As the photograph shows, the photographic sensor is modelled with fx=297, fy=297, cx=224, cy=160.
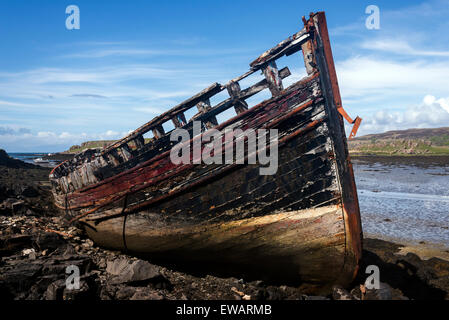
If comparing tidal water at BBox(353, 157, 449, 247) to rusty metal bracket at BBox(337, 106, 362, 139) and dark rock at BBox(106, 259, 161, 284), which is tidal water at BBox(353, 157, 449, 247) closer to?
rusty metal bracket at BBox(337, 106, 362, 139)

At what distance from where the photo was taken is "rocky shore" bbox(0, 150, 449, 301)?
4.21 meters

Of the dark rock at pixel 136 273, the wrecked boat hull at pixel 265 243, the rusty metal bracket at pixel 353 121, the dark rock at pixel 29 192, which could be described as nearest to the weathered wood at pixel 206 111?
the wrecked boat hull at pixel 265 243

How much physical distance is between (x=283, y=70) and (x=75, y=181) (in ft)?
16.9

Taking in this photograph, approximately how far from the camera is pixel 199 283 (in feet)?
17.4

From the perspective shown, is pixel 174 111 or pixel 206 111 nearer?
pixel 206 111

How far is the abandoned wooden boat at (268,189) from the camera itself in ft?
15.7

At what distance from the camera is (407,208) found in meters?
12.6

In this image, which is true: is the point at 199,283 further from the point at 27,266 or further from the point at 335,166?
the point at 335,166

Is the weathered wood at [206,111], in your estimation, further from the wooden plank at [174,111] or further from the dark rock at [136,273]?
the dark rock at [136,273]

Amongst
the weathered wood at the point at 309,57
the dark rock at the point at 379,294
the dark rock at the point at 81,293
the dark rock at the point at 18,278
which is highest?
the weathered wood at the point at 309,57

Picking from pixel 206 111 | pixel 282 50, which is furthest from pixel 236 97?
pixel 282 50

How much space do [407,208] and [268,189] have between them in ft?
34.7

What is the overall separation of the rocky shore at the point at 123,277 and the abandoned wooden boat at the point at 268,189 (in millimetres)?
354

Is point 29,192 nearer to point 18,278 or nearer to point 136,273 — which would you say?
point 18,278
